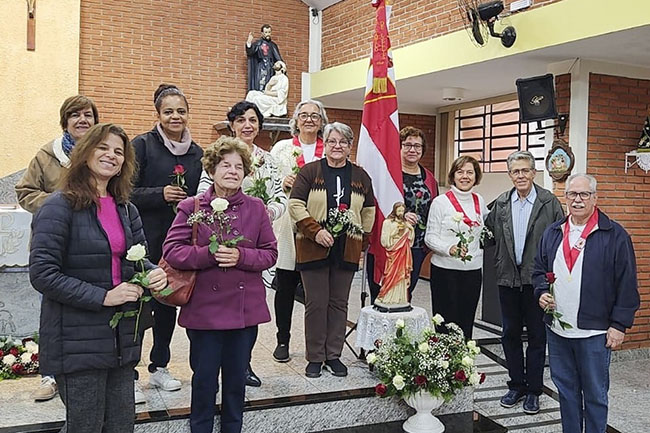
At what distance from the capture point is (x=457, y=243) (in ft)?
12.4

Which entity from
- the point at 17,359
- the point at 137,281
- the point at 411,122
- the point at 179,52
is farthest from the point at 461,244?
the point at 411,122

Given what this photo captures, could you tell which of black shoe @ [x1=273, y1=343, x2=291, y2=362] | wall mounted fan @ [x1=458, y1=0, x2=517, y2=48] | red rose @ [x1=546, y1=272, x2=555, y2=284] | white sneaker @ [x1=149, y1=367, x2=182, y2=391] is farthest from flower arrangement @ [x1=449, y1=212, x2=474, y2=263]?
wall mounted fan @ [x1=458, y1=0, x2=517, y2=48]

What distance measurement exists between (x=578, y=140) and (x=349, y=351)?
114 inches

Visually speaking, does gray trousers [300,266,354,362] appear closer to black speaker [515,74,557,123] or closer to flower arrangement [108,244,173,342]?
flower arrangement [108,244,173,342]

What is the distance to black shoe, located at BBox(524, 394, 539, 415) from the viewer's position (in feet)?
12.8

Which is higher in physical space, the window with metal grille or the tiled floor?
the window with metal grille

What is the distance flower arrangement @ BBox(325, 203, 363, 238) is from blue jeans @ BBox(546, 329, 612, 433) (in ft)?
3.95

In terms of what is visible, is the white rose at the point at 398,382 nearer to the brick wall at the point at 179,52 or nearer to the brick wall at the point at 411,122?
the brick wall at the point at 179,52

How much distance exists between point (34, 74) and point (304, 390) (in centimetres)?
565

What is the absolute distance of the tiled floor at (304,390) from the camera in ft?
10.5

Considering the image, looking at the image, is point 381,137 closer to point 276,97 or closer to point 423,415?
point 423,415

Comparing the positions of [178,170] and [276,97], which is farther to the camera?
[276,97]

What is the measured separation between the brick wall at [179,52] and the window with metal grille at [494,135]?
2566 mm

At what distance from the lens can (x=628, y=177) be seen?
18.7ft
